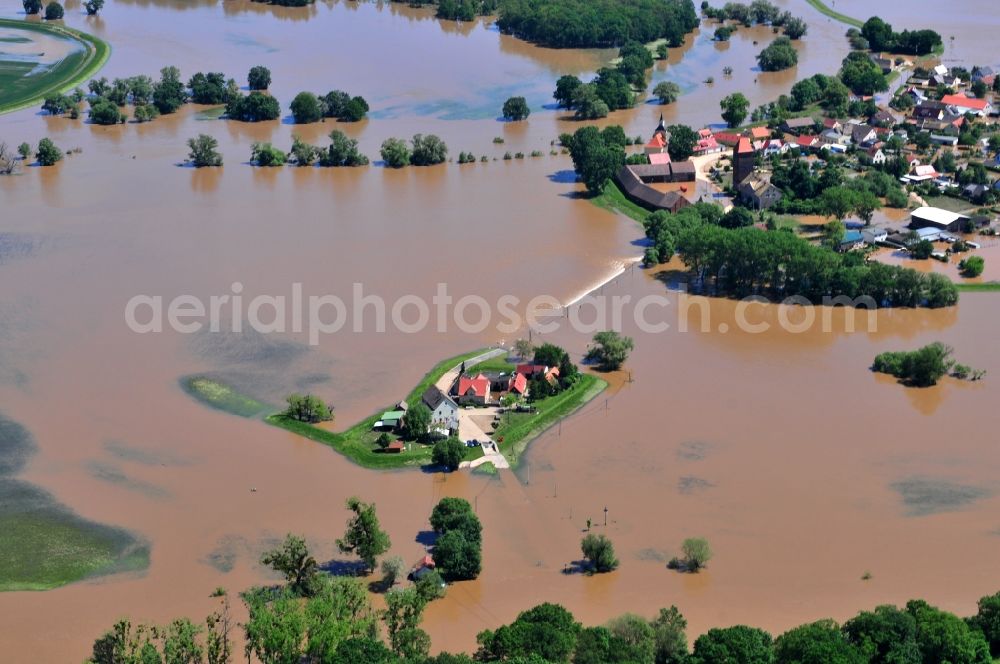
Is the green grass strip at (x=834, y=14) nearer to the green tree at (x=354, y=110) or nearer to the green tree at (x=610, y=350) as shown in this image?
the green tree at (x=354, y=110)

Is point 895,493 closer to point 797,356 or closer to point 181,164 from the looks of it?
point 797,356

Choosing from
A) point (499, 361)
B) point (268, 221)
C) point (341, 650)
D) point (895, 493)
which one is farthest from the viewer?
point (268, 221)

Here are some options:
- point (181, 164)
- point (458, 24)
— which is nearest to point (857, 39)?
point (458, 24)

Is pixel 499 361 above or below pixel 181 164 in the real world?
below

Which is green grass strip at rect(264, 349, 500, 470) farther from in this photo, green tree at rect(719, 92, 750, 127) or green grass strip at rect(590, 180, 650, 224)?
green tree at rect(719, 92, 750, 127)

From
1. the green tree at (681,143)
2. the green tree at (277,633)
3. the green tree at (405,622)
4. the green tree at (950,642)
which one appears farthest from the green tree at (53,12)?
the green tree at (950,642)

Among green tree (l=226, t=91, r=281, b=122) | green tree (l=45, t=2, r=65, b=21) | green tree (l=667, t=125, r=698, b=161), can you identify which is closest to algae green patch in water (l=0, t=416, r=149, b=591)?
green tree (l=667, t=125, r=698, b=161)
